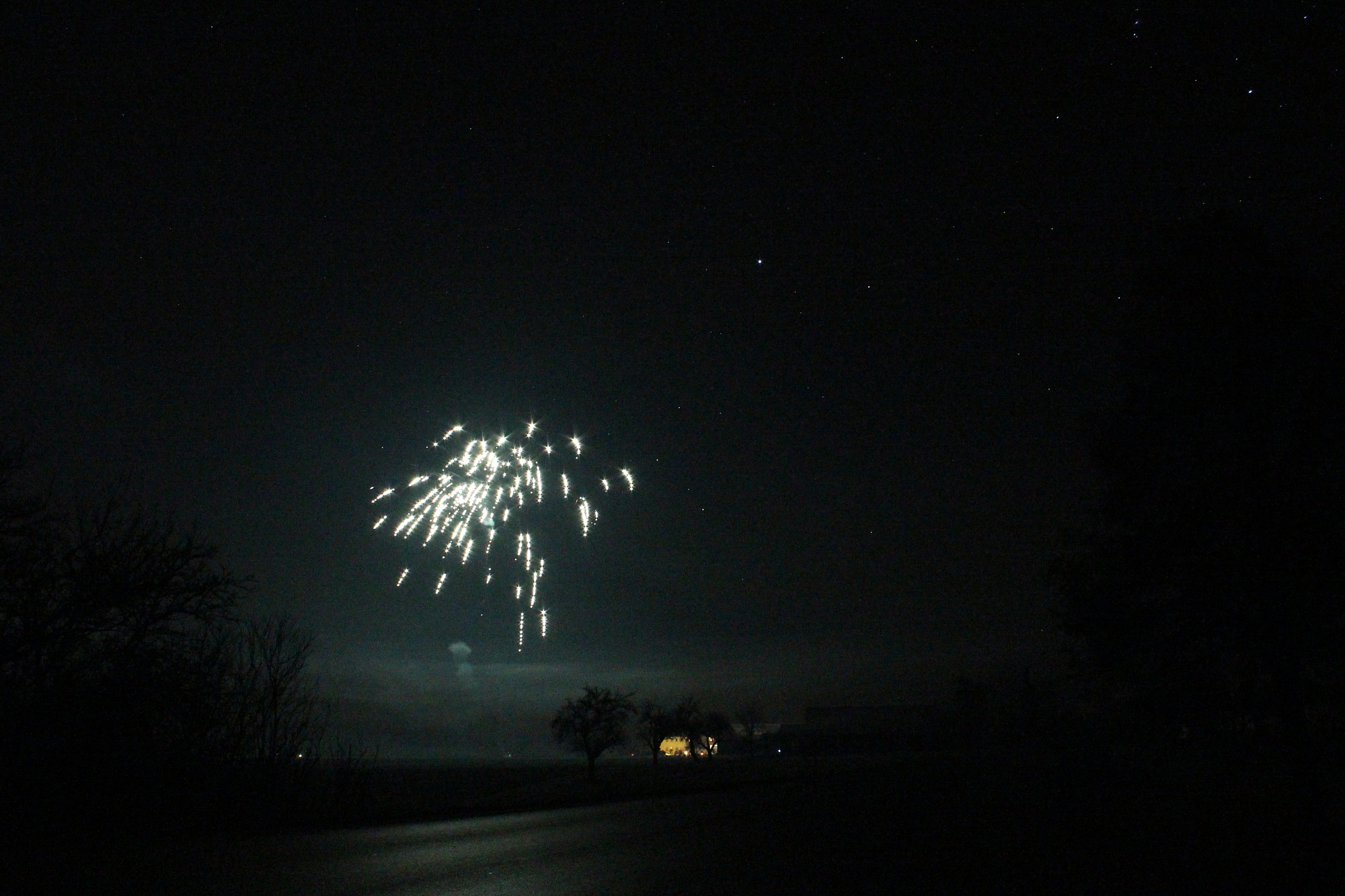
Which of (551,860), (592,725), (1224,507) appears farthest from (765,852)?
(592,725)

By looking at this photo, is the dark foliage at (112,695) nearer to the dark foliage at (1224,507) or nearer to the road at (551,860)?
the road at (551,860)

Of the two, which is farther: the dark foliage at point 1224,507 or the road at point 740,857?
the dark foliage at point 1224,507

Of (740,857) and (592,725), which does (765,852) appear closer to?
(740,857)

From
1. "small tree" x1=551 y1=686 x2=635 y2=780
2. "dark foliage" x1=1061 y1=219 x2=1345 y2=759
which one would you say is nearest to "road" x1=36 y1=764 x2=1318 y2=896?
"dark foliage" x1=1061 y1=219 x2=1345 y2=759

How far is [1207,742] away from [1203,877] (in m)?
5.69

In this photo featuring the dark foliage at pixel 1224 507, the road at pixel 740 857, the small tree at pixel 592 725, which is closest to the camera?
the road at pixel 740 857

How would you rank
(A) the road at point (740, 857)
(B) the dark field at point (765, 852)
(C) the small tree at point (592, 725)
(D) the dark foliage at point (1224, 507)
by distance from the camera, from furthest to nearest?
(C) the small tree at point (592, 725) → (D) the dark foliage at point (1224, 507) → (B) the dark field at point (765, 852) → (A) the road at point (740, 857)

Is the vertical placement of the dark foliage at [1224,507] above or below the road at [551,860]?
Result: above

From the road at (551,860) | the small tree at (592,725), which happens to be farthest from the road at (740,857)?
the small tree at (592,725)

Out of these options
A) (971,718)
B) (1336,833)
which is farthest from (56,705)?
(971,718)

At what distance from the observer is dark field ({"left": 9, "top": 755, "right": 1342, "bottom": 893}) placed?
391 inches

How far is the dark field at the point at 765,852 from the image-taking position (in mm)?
9922

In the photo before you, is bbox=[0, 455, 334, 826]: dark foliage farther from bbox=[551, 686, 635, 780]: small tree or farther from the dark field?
bbox=[551, 686, 635, 780]: small tree

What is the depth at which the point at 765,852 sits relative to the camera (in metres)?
13.2
